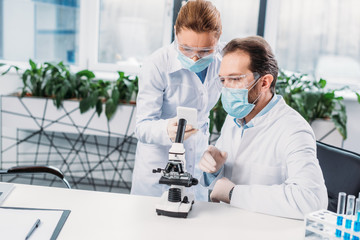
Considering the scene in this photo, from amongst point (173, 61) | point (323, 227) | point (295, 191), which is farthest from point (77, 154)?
point (323, 227)

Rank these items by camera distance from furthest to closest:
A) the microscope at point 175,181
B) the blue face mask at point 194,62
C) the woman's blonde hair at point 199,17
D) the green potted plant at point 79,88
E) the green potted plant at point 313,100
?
the green potted plant at point 79,88 < the green potted plant at point 313,100 < the blue face mask at point 194,62 < the woman's blonde hair at point 199,17 < the microscope at point 175,181

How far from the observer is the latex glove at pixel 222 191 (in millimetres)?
1528

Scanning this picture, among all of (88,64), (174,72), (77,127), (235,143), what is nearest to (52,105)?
(77,127)

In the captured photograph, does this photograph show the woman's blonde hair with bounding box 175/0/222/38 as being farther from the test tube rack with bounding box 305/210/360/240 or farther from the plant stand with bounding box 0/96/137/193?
the plant stand with bounding box 0/96/137/193

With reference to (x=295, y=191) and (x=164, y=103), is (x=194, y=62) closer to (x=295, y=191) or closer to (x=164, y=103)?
(x=164, y=103)

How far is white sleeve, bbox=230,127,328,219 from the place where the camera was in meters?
1.37

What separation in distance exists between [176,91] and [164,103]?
0.08 meters

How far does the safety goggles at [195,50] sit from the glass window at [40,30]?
218cm

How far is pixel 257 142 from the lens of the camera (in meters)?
1.62

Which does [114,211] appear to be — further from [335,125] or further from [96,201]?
[335,125]

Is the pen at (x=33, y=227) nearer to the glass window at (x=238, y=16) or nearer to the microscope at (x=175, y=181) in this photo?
the microscope at (x=175, y=181)

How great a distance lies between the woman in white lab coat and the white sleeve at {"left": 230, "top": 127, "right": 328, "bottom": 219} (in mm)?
443

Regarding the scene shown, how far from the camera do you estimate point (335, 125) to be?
3.04m

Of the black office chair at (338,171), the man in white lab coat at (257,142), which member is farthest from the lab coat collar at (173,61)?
the black office chair at (338,171)
